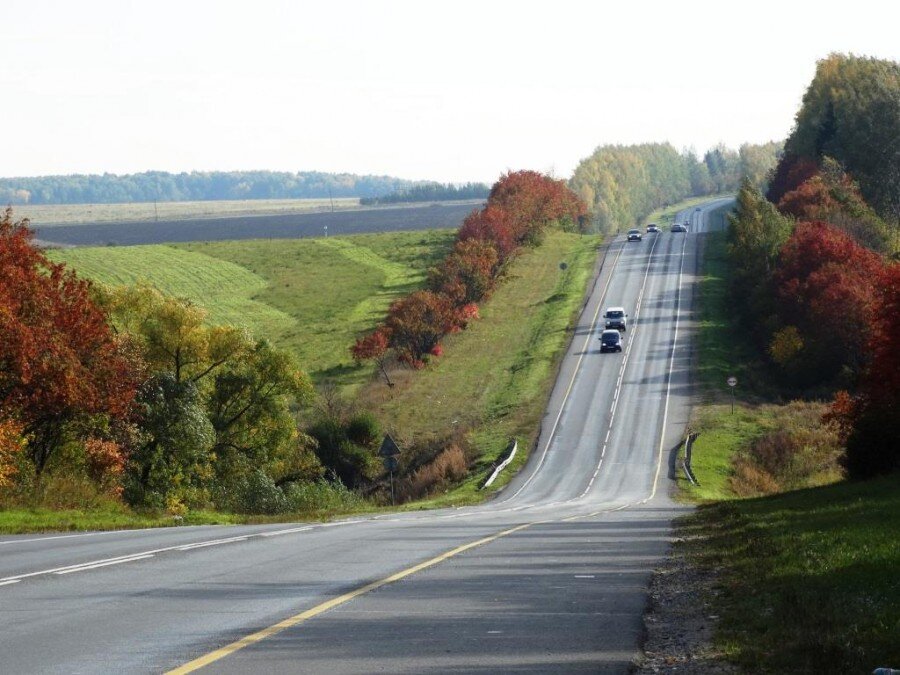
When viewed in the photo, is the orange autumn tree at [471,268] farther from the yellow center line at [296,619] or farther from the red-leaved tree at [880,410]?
Answer: the yellow center line at [296,619]

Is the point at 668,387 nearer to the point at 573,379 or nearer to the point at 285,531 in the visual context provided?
the point at 573,379

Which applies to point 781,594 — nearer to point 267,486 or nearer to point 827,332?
point 267,486

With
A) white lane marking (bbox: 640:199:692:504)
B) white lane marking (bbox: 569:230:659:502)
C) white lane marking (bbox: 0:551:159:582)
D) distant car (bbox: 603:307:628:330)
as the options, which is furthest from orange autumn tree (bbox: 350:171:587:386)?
white lane marking (bbox: 0:551:159:582)

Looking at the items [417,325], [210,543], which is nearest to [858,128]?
[417,325]

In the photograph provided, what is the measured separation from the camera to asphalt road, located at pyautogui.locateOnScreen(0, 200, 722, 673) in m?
9.57

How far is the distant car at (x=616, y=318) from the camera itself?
97625mm

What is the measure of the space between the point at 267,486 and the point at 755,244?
64.2 metres

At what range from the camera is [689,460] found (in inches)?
2434

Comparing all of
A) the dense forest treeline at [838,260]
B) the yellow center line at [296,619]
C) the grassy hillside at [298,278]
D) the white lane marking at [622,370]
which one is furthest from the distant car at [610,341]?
A: the yellow center line at [296,619]

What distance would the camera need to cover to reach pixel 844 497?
26516 millimetres

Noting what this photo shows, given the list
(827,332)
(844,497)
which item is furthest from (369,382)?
(844,497)

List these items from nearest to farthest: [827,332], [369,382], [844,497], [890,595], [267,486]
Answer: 1. [890,595]
2. [844,497]
3. [267,486]
4. [827,332]
5. [369,382]

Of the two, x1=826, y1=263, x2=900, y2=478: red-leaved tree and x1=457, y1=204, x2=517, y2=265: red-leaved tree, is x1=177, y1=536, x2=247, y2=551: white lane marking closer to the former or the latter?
x1=826, y1=263, x2=900, y2=478: red-leaved tree

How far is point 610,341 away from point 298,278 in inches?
1971
